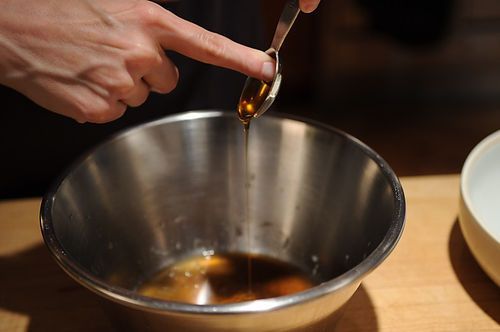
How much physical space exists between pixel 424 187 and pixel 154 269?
430 millimetres

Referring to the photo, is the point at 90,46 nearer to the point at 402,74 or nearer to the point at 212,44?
the point at 212,44

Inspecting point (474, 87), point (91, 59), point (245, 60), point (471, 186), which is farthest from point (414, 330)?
point (474, 87)

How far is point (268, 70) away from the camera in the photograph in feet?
2.43

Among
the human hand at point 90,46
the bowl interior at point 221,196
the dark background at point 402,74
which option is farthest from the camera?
the dark background at point 402,74

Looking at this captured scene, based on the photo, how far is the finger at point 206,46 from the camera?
71 cm

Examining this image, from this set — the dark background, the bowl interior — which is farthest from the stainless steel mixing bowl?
the dark background

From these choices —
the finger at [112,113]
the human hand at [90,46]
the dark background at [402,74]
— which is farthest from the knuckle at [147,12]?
the dark background at [402,74]

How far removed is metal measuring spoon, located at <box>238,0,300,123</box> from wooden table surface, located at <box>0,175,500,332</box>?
0.27m

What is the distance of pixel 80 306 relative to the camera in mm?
765

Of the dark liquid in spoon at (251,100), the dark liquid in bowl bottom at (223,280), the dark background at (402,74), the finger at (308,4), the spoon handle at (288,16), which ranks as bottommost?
the dark background at (402,74)

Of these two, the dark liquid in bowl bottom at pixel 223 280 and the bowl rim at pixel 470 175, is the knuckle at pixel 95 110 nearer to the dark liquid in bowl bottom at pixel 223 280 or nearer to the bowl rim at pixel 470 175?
the dark liquid in bowl bottom at pixel 223 280

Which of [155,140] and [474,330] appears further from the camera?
[155,140]

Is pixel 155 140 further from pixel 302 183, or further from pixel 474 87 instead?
pixel 474 87

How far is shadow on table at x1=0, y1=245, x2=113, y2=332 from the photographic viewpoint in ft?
2.43
